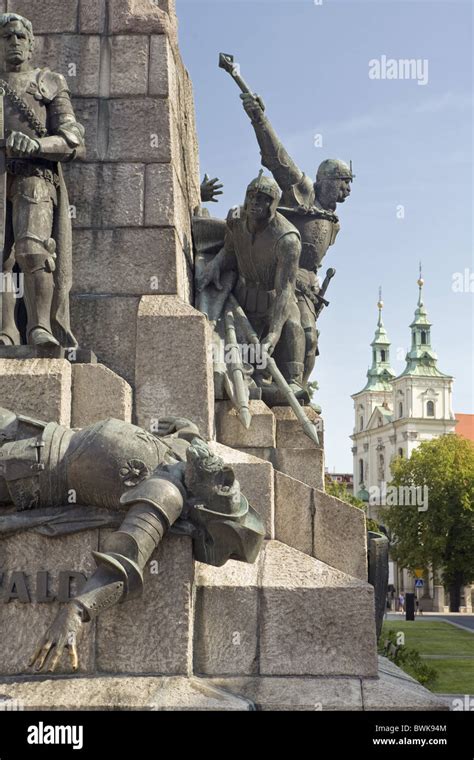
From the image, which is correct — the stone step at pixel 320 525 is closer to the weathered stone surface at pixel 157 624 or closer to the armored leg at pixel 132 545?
the weathered stone surface at pixel 157 624

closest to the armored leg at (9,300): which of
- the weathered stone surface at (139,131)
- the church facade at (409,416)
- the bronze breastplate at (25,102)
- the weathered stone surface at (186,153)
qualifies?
the bronze breastplate at (25,102)

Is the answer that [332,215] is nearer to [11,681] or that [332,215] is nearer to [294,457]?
[294,457]

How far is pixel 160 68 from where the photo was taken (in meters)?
8.11

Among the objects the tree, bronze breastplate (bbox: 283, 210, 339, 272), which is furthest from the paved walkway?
bronze breastplate (bbox: 283, 210, 339, 272)

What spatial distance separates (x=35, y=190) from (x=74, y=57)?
5.21ft

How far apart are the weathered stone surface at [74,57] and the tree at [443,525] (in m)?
43.2

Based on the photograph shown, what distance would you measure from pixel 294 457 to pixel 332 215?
13.2ft

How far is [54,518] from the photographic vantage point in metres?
5.90

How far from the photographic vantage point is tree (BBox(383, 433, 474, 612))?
4997 centimetres

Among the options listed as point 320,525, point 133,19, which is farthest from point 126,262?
point 320,525

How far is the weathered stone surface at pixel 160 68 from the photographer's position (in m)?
8.08

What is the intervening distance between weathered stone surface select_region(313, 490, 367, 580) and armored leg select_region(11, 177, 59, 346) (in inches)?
93.6

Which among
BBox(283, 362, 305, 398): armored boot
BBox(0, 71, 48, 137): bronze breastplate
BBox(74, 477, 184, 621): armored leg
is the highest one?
BBox(0, 71, 48, 137): bronze breastplate

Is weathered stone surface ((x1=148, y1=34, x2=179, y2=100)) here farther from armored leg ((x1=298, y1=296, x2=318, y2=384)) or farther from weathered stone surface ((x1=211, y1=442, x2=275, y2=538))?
armored leg ((x1=298, y1=296, x2=318, y2=384))
